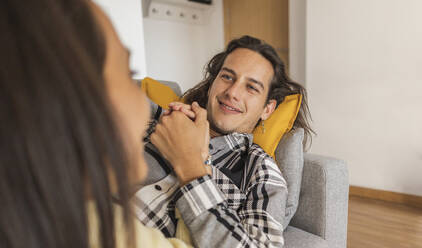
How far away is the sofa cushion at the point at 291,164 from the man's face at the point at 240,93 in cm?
19

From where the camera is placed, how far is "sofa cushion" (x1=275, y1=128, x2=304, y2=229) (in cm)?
107

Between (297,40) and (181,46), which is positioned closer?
(297,40)

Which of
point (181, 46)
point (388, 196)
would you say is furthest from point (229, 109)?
point (181, 46)

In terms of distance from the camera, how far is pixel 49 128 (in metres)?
0.30

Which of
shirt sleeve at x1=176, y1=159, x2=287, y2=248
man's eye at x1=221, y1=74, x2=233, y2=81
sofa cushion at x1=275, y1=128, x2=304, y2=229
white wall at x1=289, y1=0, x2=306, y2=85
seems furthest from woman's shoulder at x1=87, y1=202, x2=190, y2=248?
white wall at x1=289, y1=0, x2=306, y2=85

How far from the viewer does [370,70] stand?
249 cm

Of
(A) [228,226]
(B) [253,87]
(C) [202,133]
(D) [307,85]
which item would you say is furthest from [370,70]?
(A) [228,226]

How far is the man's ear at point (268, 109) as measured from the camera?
54.8 inches

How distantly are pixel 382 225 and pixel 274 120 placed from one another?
4.80ft

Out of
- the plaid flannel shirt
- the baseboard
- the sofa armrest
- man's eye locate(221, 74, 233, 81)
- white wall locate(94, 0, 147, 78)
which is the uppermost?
white wall locate(94, 0, 147, 78)

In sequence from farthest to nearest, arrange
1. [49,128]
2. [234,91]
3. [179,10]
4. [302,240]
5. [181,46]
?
[181,46], [179,10], [234,91], [302,240], [49,128]

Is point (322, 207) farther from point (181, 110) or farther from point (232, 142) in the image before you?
point (181, 110)

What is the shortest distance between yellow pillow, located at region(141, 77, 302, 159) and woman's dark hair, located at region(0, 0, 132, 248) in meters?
0.95

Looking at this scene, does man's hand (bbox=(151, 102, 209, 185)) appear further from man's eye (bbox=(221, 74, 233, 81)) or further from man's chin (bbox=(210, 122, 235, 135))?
man's eye (bbox=(221, 74, 233, 81))
